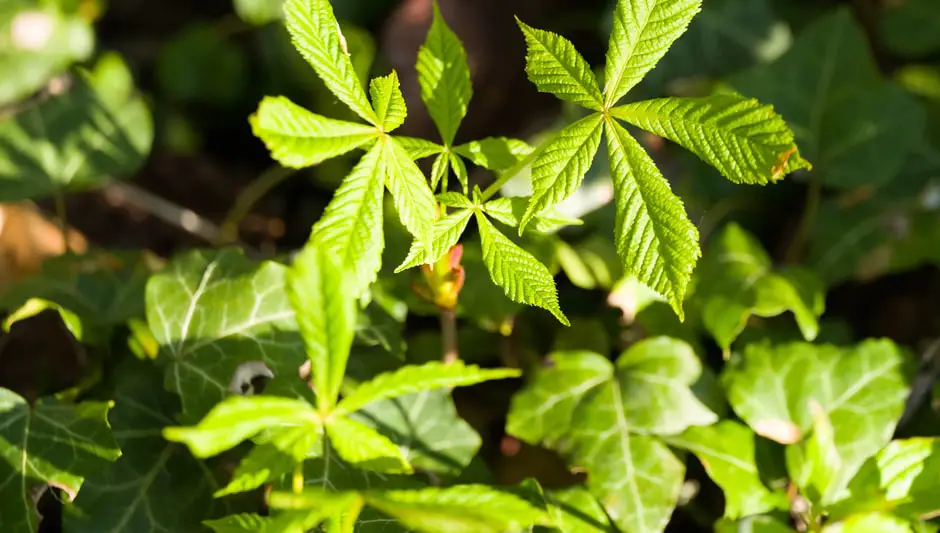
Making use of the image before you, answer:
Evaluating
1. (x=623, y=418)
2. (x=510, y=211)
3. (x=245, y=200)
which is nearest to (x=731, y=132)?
(x=510, y=211)

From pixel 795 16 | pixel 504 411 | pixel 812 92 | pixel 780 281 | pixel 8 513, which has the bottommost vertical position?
pixel 504 411

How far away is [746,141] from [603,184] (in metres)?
0.85

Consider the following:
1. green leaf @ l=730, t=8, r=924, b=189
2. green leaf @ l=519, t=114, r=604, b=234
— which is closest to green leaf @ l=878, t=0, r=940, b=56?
green leaf @ l=730, t=8, r=924, b=189

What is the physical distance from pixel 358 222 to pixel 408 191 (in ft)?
0.26

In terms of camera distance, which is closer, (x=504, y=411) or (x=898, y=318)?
(x=504, y=411)

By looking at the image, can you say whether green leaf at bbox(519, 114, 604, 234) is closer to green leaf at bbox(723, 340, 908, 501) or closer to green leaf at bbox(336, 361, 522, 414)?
green leaf at bbox(336, 361, 522, 414)

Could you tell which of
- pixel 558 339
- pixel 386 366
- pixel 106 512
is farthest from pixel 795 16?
pixel 106 512

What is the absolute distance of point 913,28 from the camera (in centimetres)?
217

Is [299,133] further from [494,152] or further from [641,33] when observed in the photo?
[641,33]

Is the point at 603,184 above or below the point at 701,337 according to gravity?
above

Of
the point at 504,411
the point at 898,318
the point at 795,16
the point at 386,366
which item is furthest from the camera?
the point at 795,16

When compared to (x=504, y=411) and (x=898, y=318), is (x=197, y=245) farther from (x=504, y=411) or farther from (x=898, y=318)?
(x=898, y=318)

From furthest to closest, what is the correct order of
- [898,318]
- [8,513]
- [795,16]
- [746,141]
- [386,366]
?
[795,16] < [898,318] < [386,366] < [8,513] < [746,141]

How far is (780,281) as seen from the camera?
1.53m
